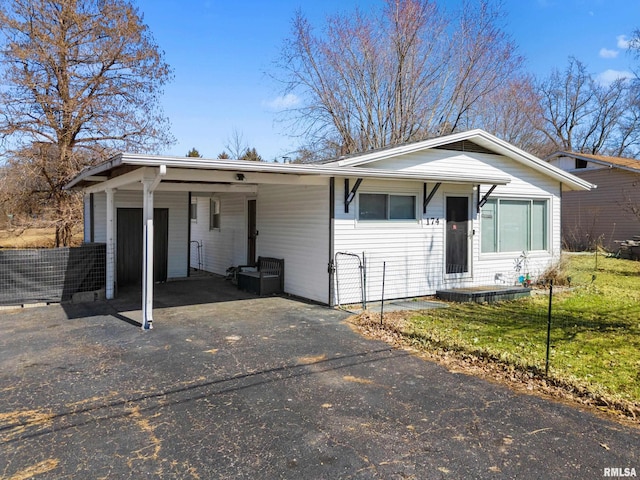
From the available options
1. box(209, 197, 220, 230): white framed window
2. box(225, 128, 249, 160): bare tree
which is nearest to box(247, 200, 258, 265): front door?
box(209, 197, 220, 230): white framed window

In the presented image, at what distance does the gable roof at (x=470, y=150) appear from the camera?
8.38 meters

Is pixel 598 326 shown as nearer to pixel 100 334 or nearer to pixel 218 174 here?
pixel 218 174

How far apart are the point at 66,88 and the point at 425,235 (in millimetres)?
13442

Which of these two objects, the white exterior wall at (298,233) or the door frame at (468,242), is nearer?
the white exterior wall at (298,233)

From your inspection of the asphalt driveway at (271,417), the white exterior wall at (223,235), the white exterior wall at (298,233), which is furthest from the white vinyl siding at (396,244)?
the white exterior wall at (223,235)

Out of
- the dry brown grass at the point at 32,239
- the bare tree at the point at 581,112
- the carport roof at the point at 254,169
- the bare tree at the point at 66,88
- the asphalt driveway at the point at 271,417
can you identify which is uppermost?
the bare tree at the point at 581,112

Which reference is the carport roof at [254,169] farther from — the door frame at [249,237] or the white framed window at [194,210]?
the white framed window at [194,210]

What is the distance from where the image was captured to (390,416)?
12.3 ft

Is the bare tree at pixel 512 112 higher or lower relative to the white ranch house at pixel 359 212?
higher

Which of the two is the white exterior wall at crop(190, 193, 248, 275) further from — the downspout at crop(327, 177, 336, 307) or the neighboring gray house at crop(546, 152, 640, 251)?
the neighboring gray house at crop(546, 152, 640, 251)

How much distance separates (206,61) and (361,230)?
10349 mm

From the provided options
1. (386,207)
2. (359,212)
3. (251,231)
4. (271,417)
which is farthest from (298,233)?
(271,417)

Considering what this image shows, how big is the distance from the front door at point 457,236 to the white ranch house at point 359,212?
2 cm

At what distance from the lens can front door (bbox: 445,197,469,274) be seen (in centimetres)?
982
